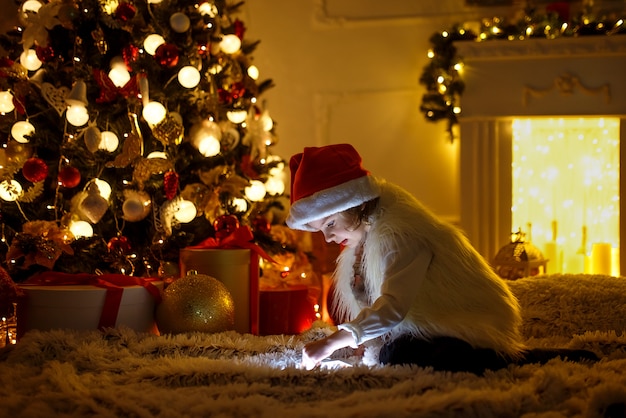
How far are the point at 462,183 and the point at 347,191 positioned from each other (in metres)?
2.29

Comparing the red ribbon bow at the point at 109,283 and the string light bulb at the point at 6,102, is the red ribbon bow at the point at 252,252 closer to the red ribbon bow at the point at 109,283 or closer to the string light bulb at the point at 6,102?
the red ribbon bow at the point at 109,283

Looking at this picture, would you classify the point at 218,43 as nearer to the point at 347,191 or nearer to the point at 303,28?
the point at 303,28

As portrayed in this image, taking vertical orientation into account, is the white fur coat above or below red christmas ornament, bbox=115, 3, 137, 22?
below

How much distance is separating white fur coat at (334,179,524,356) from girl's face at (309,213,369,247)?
67 millimetres

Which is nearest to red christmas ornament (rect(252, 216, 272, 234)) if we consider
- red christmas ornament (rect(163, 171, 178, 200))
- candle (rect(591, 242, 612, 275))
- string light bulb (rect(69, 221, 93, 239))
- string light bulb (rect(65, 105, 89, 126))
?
red christmas ornament (rect(163, 171, 178, 200))

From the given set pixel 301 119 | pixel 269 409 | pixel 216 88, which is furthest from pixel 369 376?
pixel 301 119

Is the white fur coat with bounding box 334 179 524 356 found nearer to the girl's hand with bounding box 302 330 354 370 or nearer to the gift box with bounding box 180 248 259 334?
the girl's hand with bounding box 302 330 354 370

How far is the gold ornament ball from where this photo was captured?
245cm

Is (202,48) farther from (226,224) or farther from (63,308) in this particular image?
(63,308)

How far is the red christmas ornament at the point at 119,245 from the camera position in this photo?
9.72ft

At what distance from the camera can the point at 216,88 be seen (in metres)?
3.57

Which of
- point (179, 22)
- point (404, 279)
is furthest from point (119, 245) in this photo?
point (404, 279)

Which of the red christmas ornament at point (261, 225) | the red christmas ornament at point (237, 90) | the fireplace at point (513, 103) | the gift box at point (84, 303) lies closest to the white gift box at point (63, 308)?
the gift box at point (84, 303)

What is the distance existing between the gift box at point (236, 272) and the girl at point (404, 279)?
0.78 metres
